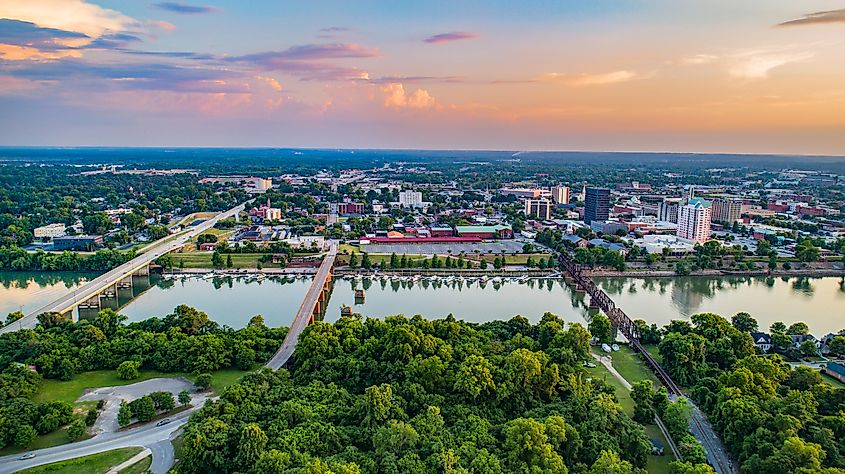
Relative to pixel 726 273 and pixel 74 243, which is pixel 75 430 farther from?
pixel 726 273

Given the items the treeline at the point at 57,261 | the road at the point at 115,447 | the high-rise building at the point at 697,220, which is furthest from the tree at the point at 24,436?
the high-rise building at the point at 697,220

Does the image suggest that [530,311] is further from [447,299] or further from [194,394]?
[194,394]

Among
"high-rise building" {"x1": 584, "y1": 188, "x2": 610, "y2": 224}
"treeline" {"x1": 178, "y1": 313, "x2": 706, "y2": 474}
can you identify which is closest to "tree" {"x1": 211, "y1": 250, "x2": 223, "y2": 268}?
"treeline" {"x1": 178, "y1": 313, "x2": 706, "y2": 474}

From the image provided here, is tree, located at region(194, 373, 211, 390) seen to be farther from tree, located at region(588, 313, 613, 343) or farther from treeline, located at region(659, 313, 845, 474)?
treeline, located at region(659, 313, 845, 474)

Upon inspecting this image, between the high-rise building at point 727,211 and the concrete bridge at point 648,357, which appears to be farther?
the high-rise building at point 727,211

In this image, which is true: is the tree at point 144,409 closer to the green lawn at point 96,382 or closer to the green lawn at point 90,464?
the green lawn at point 90,464

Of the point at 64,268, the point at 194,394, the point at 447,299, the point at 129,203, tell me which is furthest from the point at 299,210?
the point at 194,394
